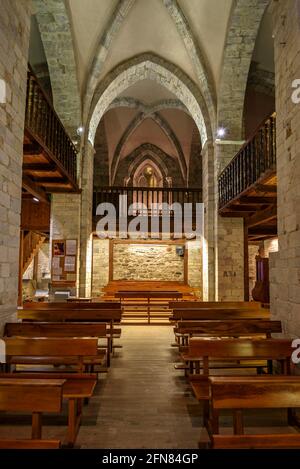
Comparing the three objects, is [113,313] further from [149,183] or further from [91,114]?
[149,183]

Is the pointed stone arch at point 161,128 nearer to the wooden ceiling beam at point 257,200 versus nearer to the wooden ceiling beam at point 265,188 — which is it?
the wooden ceiling beam at point 257,200

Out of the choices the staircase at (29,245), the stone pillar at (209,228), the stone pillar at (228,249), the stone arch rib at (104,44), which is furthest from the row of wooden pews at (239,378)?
the staircase at (29,245)

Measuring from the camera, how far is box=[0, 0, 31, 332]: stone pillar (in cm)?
375

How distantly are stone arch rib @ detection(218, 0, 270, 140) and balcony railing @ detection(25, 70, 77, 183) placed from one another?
14.8ft

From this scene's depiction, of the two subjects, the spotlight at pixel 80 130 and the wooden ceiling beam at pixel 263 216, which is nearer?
the wooden ceiling beam at pixel 263 216

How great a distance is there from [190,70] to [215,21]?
1.63 meters

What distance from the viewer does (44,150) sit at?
6.07m

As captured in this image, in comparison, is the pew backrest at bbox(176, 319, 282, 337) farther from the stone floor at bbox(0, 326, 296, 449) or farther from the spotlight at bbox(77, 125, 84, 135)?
the spotlight at bbox(77, 125, 84, 135)

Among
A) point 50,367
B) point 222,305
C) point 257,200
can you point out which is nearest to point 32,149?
point 50,367

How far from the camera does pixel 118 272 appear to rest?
12508 mm

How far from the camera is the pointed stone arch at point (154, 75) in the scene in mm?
10102

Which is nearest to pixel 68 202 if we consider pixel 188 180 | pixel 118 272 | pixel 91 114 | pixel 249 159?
pixel 91 114

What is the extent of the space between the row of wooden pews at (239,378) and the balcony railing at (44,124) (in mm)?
4026

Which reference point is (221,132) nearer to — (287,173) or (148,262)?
(148,262)
